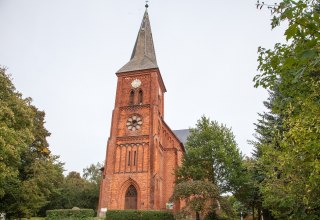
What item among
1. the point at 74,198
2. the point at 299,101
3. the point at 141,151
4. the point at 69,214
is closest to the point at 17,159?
the point at 69,214

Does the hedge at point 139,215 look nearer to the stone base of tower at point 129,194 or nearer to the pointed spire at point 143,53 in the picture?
the stone base of tower at point 129,194

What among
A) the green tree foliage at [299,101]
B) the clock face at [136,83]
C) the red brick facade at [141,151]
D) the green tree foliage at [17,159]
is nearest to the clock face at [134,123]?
the red brick facade at [141,151]

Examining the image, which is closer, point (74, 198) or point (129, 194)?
point (129, 194)

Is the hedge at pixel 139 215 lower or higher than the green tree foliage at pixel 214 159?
lower

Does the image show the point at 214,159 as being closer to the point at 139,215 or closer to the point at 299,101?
the point at 139,215

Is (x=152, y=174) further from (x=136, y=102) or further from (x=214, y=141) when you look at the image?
(x=136, y=102)

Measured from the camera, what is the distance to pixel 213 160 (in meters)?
26.2

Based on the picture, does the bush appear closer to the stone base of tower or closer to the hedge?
the hedge

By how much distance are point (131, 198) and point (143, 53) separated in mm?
18256

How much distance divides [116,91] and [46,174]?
12308mm

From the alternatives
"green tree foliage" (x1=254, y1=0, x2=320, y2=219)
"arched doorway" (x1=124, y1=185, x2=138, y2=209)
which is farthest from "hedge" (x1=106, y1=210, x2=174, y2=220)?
"green tree foliage" (x1=254, y1=0, x2=320, y2=219)

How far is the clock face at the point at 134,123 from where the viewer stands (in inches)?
1225

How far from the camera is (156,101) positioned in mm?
32188

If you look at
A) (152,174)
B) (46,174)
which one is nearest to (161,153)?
(152,174)
